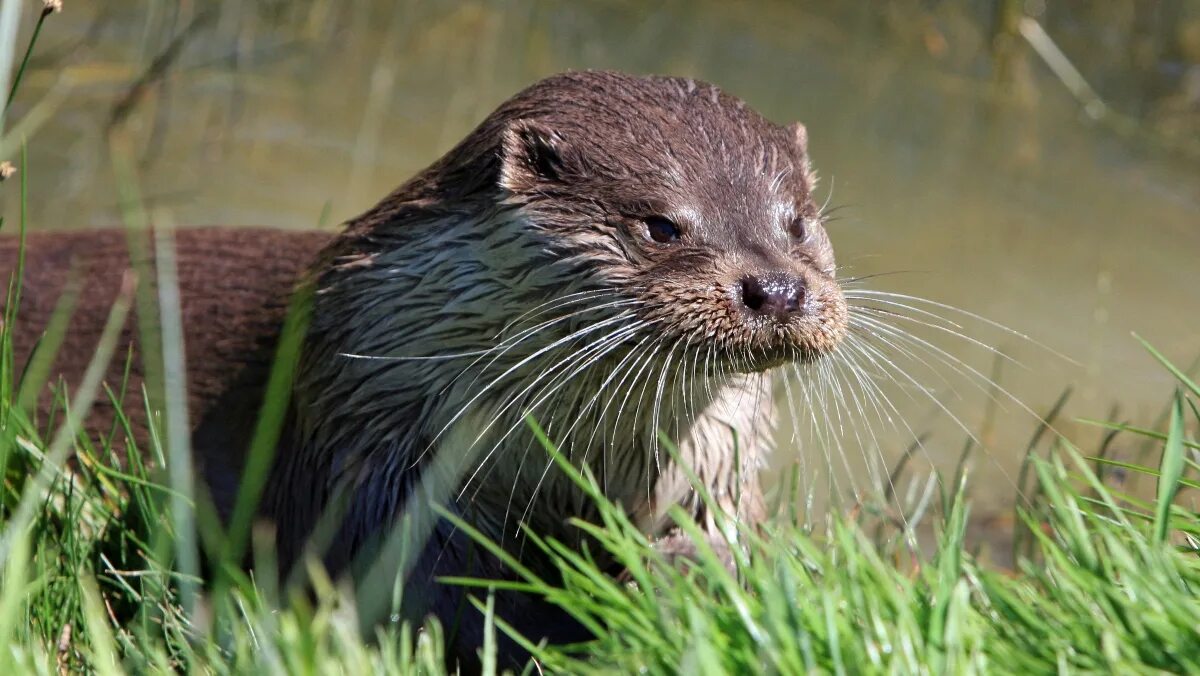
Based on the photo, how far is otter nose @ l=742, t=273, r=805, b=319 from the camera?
2.29 meters

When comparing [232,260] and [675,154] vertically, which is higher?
[675,154]

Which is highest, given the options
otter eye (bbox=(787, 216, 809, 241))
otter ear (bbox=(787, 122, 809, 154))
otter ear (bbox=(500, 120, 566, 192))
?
otter ear (bbox=(787, 122, 809, 154))

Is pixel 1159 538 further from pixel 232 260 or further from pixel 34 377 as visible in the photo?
pixel 232 260

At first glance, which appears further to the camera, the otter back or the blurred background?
the blurred background

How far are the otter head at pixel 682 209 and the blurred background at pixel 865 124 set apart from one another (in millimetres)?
2076

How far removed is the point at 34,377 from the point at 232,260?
1098 mm

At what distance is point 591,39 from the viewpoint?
658 cm

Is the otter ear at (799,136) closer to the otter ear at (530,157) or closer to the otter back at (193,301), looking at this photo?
the otter ear at (530,157)

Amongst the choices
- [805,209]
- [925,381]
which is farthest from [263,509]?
[925,381]

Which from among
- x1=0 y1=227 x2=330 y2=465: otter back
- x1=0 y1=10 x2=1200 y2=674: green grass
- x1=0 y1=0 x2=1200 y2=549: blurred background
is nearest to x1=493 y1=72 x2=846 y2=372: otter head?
x1=0 y1=10 x2=1200 y2=674: green grass

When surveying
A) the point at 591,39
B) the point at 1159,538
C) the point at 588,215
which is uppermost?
the point at 591,39

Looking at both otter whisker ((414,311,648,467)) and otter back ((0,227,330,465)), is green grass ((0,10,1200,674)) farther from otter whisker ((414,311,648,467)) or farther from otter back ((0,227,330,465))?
otter back ((0,227,330,465))

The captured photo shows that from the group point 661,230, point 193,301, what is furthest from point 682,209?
point 193,301

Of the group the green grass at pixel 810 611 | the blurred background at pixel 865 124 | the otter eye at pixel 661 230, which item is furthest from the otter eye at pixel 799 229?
the blurred background at pixel 865 124
